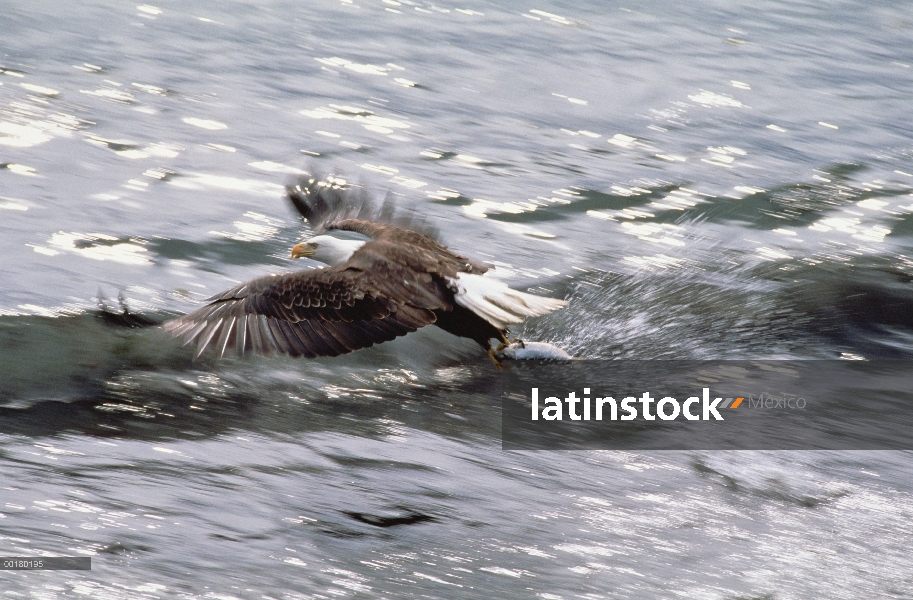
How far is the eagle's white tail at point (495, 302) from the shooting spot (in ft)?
15.9

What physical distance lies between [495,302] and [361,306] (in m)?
0.59

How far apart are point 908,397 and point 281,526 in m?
3.01

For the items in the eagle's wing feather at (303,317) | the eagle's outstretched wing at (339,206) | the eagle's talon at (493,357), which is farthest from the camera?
the eagle's outstretched wing at (339,206)

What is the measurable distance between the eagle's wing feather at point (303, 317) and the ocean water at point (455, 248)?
12.8 inches

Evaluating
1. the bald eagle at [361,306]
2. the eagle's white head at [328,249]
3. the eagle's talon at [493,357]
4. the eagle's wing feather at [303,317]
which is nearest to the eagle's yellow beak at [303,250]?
the eagle's white head at [328,249]

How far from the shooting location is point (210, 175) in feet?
25.1

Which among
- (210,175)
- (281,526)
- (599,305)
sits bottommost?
(281,526)

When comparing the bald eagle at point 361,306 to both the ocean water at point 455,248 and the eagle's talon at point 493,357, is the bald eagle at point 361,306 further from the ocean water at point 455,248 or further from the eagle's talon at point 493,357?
the ocean water at point 455,248

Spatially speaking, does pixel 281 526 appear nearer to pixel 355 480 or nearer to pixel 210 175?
pixel 355 480

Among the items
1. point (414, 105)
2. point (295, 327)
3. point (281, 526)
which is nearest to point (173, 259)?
point (295, 327)

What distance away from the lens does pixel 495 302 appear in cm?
489

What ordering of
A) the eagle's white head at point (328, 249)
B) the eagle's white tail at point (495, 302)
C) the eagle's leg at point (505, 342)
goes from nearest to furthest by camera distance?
1. the eagle's white tail at point (495, 302)
2. the eagle's leg at point (505, 342)
3. the eagle's white head at point (328, 249)

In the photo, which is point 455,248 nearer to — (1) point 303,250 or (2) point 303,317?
(1) point 303,250

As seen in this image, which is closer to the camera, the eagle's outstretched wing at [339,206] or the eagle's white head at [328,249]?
the eagle's white head at [328,249]
